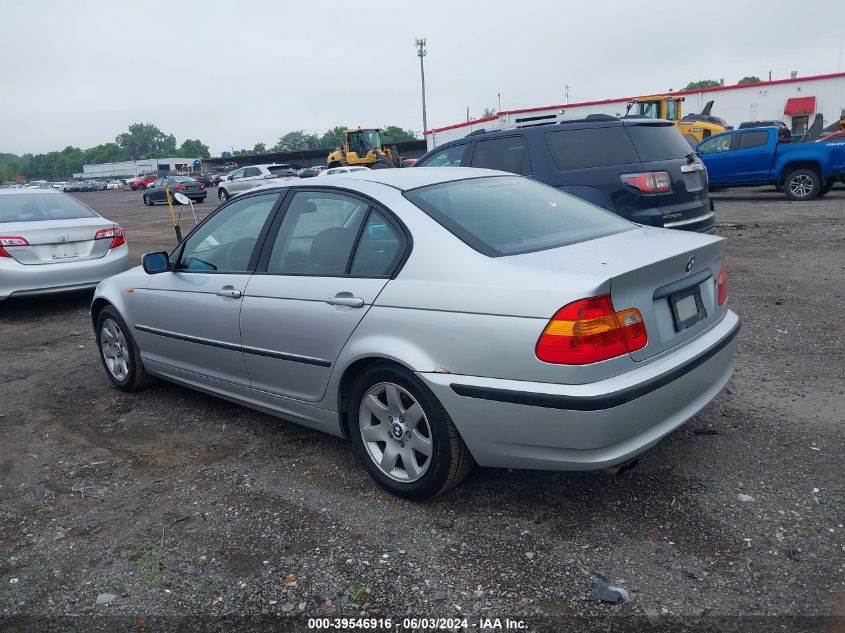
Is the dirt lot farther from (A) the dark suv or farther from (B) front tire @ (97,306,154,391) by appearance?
(A) the dark suv

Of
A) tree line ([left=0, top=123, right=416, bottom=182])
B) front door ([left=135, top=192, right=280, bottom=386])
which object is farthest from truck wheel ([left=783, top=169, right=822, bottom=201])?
tree line ([left=0, top=123, right=416, bottom=182])

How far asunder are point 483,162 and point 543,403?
5.31m

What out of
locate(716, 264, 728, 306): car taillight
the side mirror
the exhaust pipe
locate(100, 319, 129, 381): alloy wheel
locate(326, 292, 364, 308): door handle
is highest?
the side mirror

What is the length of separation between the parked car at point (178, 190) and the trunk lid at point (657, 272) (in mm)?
29253

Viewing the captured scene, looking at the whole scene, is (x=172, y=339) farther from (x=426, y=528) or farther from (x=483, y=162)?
(x=483, y=162)

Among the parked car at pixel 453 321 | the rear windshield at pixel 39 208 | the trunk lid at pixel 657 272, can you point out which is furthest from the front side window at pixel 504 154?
the rear windshield at pixel 39 208

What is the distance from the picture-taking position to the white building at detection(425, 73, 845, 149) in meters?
34.1

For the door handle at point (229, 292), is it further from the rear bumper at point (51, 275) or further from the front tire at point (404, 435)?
the rear bumper at point (51, 275)

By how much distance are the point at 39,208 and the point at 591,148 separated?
6.53 metres

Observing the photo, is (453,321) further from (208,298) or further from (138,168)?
(138,168)

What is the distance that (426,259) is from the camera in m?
3.29

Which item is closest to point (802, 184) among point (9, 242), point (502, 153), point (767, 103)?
point (502, 153)

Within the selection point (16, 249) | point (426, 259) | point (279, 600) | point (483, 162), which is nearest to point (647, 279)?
point (426, 259)

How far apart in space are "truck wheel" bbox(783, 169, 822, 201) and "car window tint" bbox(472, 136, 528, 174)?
11069 mm
